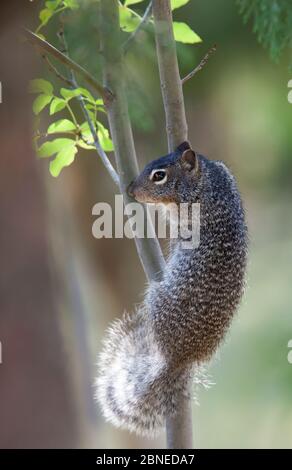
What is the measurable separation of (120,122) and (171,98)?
0.33 feet

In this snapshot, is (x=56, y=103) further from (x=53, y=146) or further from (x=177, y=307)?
(x=177, y=307)

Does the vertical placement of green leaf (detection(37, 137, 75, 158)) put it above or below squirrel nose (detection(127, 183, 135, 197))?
above

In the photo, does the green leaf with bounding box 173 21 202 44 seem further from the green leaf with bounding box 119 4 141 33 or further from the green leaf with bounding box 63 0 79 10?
the green leaf with bounding box 63 0 79 10

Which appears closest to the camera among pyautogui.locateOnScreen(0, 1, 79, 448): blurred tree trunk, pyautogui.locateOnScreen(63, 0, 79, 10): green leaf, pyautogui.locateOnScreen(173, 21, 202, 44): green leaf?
pyautogui.locateOnScreen(63, 0, 79, 10): green leaf

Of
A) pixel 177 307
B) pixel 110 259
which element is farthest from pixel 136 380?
pixel 110 259

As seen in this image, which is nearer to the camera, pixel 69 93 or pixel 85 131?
pixel 69 93

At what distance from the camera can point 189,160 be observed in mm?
1339

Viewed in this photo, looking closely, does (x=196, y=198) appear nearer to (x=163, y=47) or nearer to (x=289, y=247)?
(x=163, y=47)

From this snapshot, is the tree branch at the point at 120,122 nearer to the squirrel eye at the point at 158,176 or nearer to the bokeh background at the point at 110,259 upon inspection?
the squirrel eye at the point at 158,176

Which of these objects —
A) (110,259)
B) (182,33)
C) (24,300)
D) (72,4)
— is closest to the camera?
(72,4)


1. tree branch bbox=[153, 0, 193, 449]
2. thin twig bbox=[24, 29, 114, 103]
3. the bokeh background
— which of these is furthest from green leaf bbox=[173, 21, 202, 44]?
the bokeh background

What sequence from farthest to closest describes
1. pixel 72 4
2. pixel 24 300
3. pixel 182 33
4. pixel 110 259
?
1. pixel 110 259
2. pixel 24 300
3. pixel 182 33
4. pixel 72 4

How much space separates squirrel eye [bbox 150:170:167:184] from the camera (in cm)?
132
